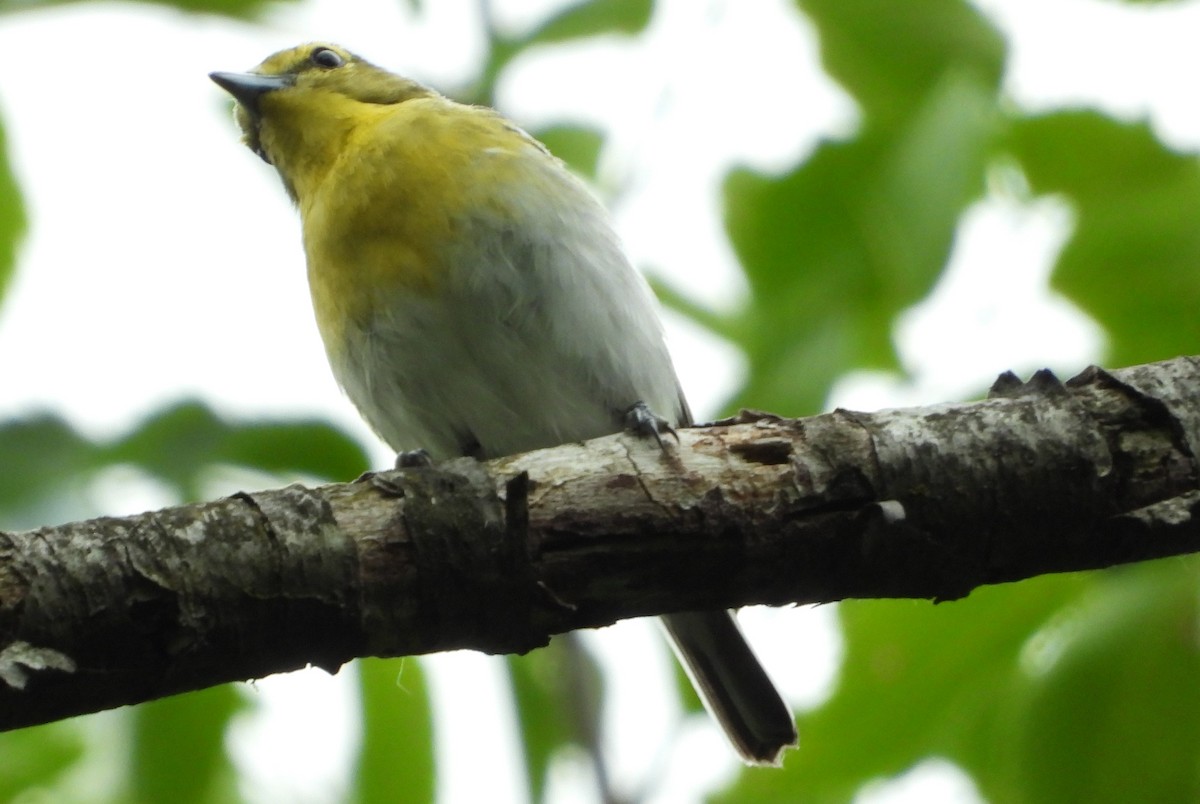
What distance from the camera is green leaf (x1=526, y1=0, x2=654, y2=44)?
3.79 m

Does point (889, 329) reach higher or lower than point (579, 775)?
higher

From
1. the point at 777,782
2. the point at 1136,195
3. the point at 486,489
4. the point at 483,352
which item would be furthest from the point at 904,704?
the point at 483,352

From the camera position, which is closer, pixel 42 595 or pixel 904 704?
pixel 42 595

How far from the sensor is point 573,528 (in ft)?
10.2

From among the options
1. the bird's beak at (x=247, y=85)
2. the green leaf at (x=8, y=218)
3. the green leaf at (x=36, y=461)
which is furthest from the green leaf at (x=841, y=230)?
the bird's beak at (x=247, y=85)

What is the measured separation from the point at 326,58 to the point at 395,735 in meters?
4.30

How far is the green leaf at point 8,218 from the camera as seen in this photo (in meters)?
3.70

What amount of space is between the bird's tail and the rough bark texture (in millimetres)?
1966

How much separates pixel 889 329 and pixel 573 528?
1.27m

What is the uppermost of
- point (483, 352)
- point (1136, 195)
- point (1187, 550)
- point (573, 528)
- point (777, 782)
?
point (483, 352)

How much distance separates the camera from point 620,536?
10.2 ft

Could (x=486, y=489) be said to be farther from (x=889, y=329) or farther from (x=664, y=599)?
(x=889, y=329)

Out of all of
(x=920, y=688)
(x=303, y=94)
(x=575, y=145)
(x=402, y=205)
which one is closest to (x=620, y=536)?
(x=920, y=688)

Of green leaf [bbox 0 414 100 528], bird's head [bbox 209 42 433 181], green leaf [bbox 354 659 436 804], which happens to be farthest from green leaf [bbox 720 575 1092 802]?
bird's head [bbox 209 42 433 181]
